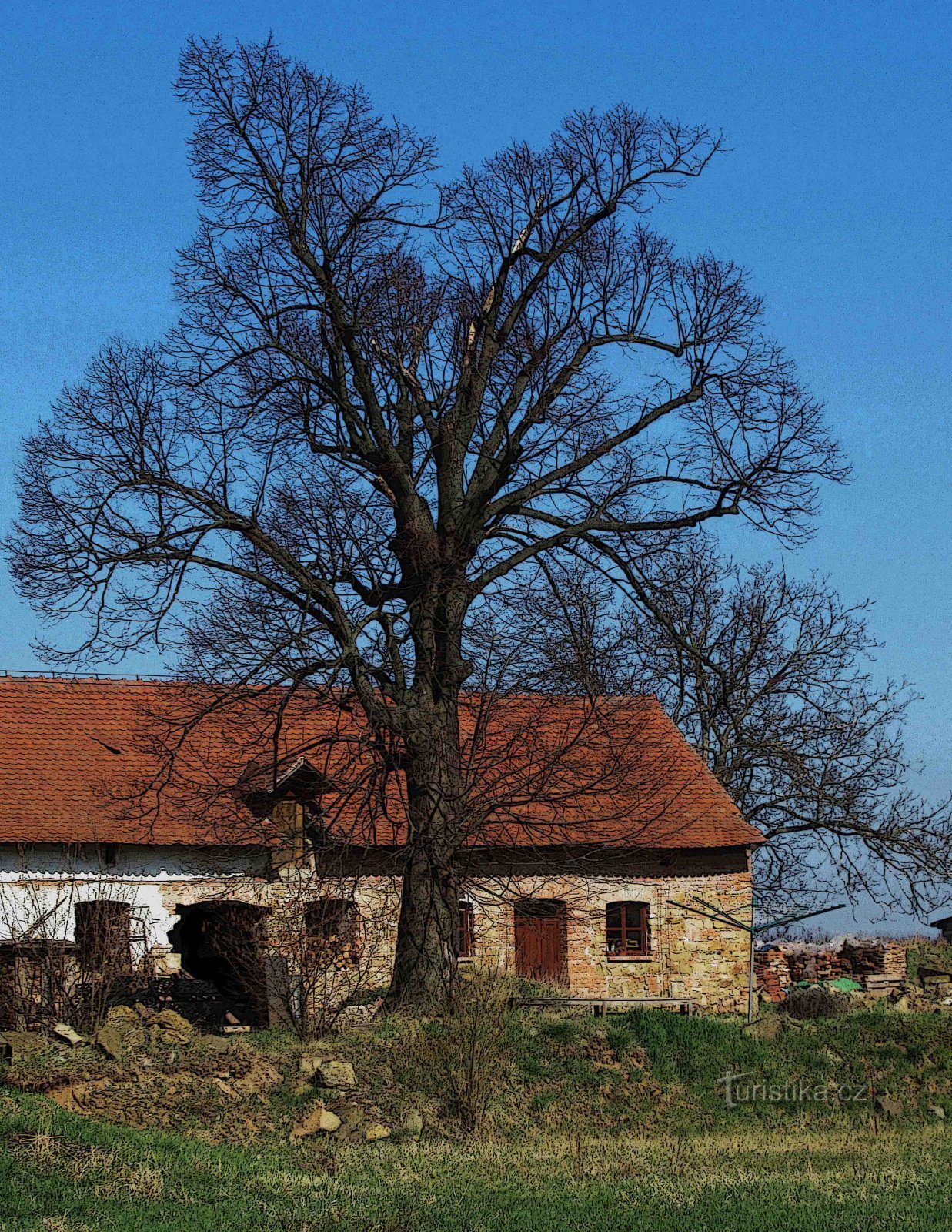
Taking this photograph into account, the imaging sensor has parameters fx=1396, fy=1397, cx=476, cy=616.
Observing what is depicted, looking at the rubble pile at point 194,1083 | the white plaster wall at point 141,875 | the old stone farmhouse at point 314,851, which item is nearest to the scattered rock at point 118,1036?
the rubble pile at point 194,1083

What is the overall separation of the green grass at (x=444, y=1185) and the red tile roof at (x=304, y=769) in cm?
472

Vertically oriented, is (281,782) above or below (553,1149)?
above

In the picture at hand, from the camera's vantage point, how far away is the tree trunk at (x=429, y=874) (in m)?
18.0

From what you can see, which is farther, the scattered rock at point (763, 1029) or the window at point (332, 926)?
the scattered rock at point (763, 1029)

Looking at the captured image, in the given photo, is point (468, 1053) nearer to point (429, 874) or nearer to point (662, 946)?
point (429, 874)

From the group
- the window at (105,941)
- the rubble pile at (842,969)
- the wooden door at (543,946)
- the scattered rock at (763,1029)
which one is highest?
the window at (105,941)

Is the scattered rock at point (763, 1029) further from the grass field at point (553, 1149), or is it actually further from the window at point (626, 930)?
the window at point (626, 930)

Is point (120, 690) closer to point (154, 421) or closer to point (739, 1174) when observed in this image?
point (154, 421)

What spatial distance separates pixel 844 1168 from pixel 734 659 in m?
20.6

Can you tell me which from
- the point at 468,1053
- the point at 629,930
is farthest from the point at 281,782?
the point at 629,930

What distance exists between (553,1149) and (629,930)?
1202 centimetres

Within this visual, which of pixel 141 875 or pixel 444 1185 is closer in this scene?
pixel 444 1185

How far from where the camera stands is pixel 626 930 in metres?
26.1

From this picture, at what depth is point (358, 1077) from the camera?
1574 cm
